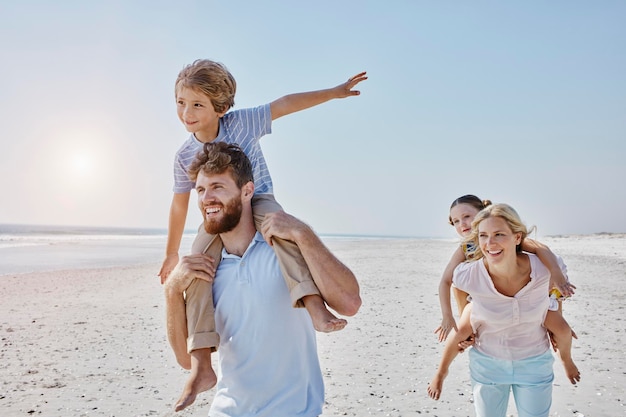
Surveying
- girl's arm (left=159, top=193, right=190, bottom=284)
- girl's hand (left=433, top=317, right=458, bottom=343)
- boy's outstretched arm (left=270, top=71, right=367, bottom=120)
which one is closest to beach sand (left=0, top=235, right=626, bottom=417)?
girl's hand (left=433, top=317, right=458, bottom=343)

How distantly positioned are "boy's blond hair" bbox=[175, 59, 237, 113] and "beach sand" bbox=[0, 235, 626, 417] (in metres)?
3.84

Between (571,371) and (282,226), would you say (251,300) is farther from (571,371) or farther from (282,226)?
(571,371)

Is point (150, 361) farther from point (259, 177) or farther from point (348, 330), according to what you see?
point (259, 177)

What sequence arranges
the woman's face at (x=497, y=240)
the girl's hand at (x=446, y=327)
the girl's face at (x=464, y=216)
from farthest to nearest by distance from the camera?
the girl's face at (x=464, y=216) < the girl's hand at (x=446, y=327) < the woman's face at (x=497, y=240)

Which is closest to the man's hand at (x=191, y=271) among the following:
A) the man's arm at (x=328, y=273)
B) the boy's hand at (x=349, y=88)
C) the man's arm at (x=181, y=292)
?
the man's arm at (x=181, y=292)

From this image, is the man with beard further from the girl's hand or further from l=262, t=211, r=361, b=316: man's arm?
the girl's hand

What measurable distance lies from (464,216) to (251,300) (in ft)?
8.27

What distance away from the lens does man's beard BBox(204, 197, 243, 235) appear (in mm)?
2838

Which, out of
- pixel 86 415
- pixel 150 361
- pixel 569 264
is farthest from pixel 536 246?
pixel 569 264

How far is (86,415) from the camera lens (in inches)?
237

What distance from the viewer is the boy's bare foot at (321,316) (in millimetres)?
2484

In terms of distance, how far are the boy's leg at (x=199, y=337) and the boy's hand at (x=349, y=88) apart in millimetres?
1656

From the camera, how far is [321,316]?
2529mm

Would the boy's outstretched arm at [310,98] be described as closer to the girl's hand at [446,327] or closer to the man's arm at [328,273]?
the man's arm at [328,273]
